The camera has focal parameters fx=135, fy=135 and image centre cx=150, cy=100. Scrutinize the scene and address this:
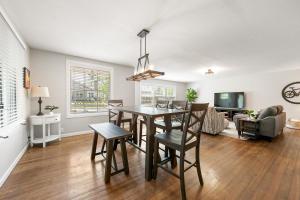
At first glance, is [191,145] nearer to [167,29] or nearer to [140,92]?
[167,29]

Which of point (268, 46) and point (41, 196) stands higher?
point (268, 46)

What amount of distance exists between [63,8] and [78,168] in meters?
2.45

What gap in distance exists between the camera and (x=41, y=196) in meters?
1.60

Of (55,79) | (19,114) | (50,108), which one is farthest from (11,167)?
(55,79)

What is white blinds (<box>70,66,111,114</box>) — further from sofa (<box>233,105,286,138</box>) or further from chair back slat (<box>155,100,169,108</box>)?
sofa (<box>233,105,286,138</box>)

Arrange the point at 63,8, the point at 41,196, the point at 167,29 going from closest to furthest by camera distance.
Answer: the point at 41,196, the point at 63,8, the point at 167,29

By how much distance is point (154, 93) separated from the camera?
8039mm

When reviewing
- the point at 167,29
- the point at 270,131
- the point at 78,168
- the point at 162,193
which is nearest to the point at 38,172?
the point at 78,168

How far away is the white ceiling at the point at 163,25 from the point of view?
6.11 feet

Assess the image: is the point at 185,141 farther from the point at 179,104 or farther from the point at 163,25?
the point at 163,25

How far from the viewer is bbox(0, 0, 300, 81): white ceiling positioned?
1.86 meters

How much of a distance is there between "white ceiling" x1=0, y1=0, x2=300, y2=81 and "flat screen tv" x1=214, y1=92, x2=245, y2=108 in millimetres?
3393

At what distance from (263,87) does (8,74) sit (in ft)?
28.2

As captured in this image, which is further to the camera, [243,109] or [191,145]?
[243,109]
